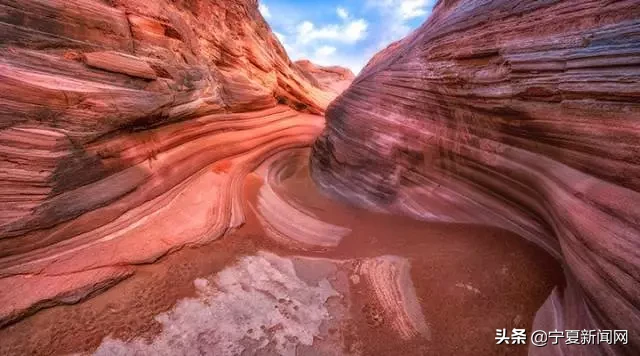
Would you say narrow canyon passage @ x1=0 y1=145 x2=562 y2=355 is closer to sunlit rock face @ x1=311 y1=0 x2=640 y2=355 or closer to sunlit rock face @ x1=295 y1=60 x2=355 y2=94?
sunlit rock face @ x1=311 y1=0 x2=640 y2=355

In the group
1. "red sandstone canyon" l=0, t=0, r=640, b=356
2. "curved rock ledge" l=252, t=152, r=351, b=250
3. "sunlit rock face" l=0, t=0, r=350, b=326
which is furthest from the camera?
"curved rock ledge" l=252, t=152, r=351, b=250

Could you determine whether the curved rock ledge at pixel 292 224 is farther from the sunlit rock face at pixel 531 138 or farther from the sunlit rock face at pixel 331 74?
the sunlit rock face at pixel 331 74

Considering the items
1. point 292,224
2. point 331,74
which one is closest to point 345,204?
point 292,224

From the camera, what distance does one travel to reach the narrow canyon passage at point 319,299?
3373 millimetres

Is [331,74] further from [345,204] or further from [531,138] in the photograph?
[531,138]

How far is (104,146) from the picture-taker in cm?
484

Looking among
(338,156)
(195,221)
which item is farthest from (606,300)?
(338,156)

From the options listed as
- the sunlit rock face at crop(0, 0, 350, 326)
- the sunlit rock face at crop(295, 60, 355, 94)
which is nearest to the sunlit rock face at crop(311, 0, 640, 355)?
the sunlit rock face at crop(0, 0, 350, 326)

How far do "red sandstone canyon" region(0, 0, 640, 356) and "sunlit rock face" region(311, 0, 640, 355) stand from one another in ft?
0.08

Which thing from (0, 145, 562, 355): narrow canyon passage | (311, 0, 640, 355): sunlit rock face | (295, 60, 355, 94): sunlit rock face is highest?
(295, 60, 355, 94): sunlit rock face

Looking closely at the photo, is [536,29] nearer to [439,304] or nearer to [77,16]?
[439,304]

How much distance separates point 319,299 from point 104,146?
376 cm

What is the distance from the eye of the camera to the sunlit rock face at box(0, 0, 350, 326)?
3.89m

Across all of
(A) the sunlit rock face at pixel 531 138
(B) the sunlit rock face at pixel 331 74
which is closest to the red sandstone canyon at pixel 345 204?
(A) the sunlit rock face at pixel 531 138
